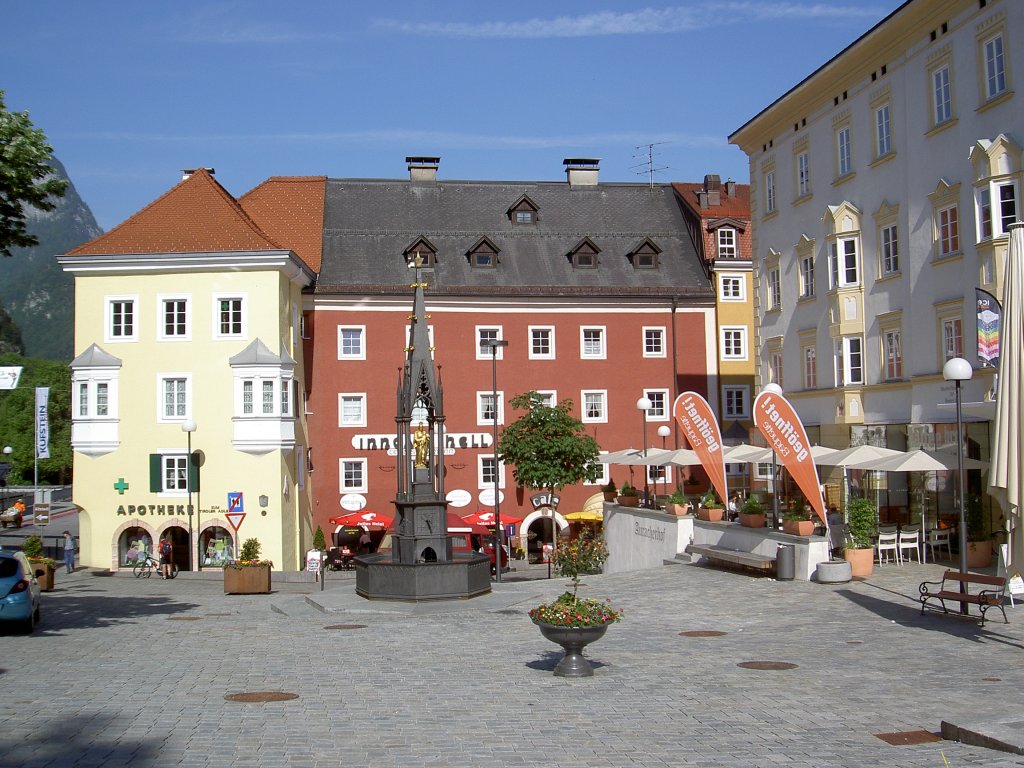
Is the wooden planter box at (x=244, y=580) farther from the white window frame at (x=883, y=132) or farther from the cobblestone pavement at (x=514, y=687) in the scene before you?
the white window frame at (x=883, y=132)

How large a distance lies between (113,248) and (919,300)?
98.5ft

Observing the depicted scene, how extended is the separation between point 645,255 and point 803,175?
15.6 m

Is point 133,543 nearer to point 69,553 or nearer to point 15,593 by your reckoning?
point 69,553

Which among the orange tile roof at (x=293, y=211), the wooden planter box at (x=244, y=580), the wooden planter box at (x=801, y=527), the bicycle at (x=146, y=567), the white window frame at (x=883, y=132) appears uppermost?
the orange tile roof at (x=293, y=211)

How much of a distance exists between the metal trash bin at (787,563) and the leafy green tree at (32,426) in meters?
79.4

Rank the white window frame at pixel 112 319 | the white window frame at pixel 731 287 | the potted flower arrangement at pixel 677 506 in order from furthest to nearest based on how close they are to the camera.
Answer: the white window frame at pixel 731 287, the white window frame at pixel 112 319, the potted flower arrangement at pixel 677 506

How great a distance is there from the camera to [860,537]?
23.0 metres

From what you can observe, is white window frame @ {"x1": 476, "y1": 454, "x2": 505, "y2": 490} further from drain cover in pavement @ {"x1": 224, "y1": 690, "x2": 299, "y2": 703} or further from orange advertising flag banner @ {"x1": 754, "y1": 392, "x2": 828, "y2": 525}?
drain cover in pavement @ {"x1": 224, "y1": 690, "x2": 299, "y2": 703}

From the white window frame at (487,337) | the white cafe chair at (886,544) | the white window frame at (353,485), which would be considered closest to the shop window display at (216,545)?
the white window frame at (353,485)

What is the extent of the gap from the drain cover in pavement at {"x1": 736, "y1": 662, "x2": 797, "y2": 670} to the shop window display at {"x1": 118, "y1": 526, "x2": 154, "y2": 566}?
32.0 meters

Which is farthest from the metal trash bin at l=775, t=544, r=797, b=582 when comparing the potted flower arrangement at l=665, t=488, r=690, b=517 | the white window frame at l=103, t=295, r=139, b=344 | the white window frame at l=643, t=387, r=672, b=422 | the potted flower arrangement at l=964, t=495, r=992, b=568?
the white window frame at l=103, t=295, r=139, b=344

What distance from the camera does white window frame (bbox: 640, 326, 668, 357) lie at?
165 ft

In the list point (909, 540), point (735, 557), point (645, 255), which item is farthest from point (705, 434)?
point (645, 255)

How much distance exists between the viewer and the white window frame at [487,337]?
4903 cm
